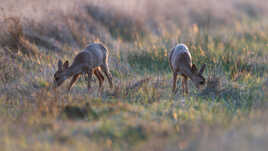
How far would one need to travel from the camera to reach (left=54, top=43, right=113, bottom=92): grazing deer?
9.95m

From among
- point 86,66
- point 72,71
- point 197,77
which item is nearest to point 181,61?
point 197,77

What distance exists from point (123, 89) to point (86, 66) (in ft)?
4.23

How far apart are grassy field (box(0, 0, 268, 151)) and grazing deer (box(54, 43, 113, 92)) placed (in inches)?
12.8

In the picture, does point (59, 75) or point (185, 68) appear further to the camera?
point (185, 68)

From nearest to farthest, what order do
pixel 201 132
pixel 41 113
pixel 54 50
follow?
pixel 201 132 → pixel 41 113 → pixel 54 50

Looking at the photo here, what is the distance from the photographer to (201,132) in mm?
6480

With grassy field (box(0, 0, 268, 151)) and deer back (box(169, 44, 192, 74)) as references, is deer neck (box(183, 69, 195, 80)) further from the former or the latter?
grassy field (box(0, 0, 268, 151))

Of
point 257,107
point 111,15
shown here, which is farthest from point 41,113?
point 111,15

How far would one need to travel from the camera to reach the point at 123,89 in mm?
9766

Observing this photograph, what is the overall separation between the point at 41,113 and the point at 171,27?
1329cm

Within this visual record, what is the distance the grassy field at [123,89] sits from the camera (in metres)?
6.46

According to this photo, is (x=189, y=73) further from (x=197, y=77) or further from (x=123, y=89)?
(x=123, y=89)

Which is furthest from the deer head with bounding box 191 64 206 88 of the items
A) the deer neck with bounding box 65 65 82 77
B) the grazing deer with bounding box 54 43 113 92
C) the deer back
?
the deer neck with bounding box 65 65 82 77

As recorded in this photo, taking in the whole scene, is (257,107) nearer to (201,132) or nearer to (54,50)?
(201,132)
